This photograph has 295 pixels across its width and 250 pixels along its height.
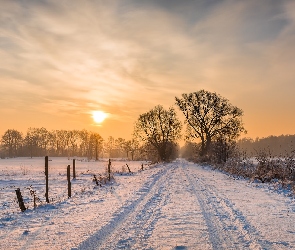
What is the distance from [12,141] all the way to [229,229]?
135m

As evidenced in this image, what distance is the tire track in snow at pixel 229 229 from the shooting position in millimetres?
5270

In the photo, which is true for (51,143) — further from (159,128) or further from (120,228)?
(120,228)

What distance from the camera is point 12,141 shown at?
126m

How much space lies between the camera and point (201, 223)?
273 inches

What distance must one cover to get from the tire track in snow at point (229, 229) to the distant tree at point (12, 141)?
423 ft

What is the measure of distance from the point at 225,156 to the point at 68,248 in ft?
96.0

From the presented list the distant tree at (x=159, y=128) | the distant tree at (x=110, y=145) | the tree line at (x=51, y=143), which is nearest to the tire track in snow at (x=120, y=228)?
the distant tree at (x=159, y=128)

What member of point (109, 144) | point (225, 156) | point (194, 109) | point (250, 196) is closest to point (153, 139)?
point (194, 109)

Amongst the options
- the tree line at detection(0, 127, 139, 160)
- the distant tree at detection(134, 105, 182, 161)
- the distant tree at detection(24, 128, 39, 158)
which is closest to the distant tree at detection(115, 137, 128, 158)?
the tree line at detection(0, 127, 139, 160)

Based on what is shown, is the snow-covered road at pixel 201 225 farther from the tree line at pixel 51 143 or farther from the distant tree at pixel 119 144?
the distant tree at pixel 119 144

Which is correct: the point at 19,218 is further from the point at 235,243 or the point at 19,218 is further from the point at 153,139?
the point at 153,139

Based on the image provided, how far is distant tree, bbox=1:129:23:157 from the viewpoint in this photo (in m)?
124

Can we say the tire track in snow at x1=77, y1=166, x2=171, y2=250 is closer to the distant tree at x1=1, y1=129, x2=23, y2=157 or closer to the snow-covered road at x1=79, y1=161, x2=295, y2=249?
the snow-covered road at x1=79, y1=161, x2=295, y2=249

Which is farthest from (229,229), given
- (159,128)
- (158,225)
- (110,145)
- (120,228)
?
(110,145)
